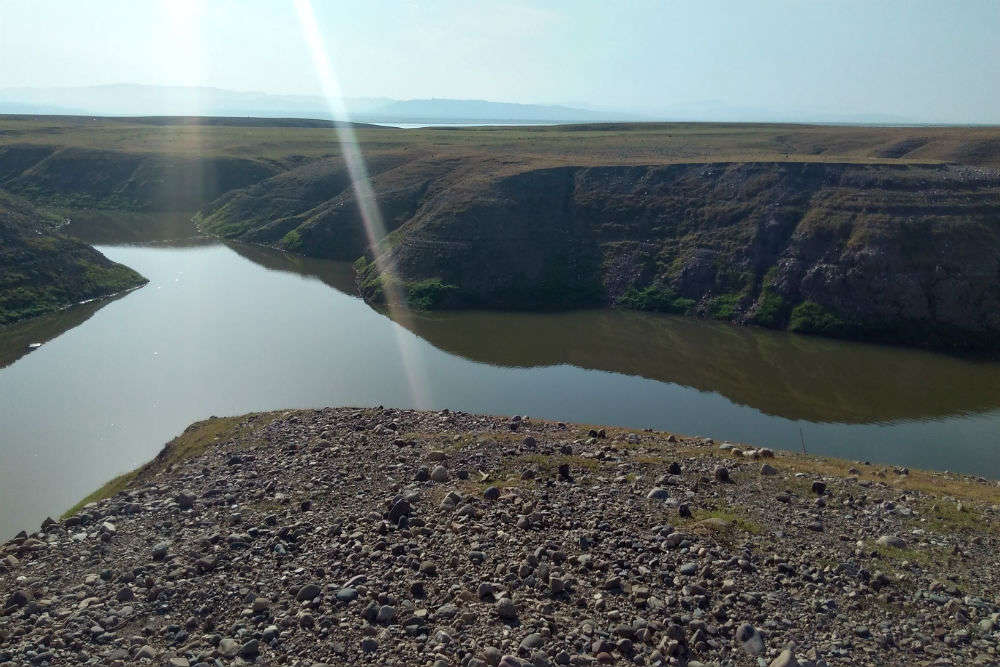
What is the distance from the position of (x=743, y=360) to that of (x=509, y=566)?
29683 mm

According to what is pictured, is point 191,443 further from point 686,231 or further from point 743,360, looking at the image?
point 686,231

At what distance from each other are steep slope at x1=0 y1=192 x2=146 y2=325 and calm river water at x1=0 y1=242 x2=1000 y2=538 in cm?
211

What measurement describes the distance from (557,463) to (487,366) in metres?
19.0

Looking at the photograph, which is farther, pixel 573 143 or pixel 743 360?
pixel 573 143

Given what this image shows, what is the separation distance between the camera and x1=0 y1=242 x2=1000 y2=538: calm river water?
27.6 metres

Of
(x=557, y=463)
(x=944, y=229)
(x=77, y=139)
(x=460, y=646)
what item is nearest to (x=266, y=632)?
(x=460, y=646)

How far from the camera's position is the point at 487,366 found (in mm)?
37781

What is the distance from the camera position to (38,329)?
42.7 metres

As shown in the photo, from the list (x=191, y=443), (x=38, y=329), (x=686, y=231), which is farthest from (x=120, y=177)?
(x=191, y=443)

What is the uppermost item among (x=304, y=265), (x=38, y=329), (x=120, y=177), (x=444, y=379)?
(x=120, y=177)

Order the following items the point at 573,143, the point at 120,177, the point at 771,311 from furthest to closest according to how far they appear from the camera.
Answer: the point at 573,143, the point at 120,177, the point at 771,311

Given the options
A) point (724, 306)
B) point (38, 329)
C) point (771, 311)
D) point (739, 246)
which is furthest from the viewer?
point (739, 246)

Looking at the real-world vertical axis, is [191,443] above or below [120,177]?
below

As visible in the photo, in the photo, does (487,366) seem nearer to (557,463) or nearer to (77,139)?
(557,463)
